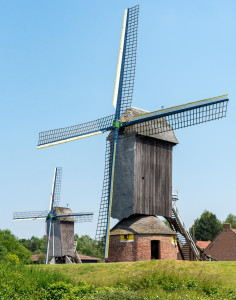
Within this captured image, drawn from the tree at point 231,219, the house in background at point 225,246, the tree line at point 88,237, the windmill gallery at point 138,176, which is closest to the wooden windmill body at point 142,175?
the windmill gallery at point 138,176

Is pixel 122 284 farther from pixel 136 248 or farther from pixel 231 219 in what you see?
pixel 231 219

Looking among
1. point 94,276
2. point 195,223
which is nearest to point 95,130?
point 94,276

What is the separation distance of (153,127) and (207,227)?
4791 centimetres

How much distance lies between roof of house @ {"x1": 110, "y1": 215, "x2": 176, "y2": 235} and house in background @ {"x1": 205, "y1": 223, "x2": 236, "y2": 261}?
2388 cm

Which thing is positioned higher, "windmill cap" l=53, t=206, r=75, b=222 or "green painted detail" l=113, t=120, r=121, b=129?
"green painted detail" l=113, t=120, r=121, b=129

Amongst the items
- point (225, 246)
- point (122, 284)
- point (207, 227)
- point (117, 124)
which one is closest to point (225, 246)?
point (225, 246)

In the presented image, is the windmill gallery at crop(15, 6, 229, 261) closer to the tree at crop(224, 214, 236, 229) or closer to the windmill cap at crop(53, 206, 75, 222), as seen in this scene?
the windmill cap at crop(53, 206, 75, 222)

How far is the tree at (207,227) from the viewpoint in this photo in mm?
68312

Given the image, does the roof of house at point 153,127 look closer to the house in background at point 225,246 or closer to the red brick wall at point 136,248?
the red brick wall at point 136,248

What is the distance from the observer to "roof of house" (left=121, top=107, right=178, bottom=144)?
24266 millimetres

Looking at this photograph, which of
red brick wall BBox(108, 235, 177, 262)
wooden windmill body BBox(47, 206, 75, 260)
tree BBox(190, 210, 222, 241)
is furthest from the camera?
tree BBox(190, 210, 222, 241)

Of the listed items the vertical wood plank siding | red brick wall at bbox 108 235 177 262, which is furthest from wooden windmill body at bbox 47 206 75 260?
red brick wall at bbox 108 235 177 262

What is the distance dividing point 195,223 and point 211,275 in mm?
57412

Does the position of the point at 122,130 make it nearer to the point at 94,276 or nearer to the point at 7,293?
the point at 94,276
